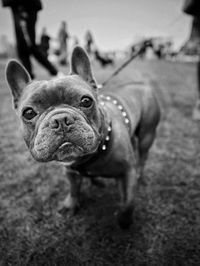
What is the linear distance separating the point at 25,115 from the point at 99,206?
1.12 m

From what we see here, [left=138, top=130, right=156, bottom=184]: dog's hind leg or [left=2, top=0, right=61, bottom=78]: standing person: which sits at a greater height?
[left=2, top=0, right=61, bottom=78]: standing person

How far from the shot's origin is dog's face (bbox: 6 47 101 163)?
127 cm

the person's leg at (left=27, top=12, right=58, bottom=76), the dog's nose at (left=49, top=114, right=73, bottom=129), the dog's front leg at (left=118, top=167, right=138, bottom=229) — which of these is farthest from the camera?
the person's leg at (left=27, top=12, right=58, bottom=76)

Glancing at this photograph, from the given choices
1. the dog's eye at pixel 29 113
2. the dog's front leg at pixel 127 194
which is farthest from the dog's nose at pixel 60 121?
the dog's front leg at pixel 127 194

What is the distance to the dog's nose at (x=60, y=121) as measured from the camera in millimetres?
1232

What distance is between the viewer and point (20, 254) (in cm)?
167

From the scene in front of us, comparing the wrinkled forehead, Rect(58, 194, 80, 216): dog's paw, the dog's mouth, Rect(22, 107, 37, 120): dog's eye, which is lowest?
Rect(58, 194, 80, 216): dog's paw

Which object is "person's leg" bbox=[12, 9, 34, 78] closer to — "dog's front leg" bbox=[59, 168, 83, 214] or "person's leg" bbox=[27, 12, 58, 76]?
"person's leg" bbox=[27, 12, 58, 76]

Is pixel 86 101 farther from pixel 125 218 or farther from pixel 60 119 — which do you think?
pixel 125 218

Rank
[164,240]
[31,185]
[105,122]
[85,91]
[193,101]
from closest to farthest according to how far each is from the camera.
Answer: [85,91] < [105,122] < [164,240] < [31,185] < [193,101]

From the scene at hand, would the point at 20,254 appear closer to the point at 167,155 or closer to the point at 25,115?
the point at 25,115

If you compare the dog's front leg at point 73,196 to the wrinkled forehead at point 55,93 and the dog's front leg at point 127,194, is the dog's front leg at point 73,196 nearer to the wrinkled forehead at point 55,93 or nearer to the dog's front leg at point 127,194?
the dog's front leg at point 127,194

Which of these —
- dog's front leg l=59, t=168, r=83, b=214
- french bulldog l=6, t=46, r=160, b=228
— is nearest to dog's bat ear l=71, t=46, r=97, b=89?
french bulldog l=6, t=46, r=160, b=228

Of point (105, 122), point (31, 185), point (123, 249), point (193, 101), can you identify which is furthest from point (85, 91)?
point (193, 101)
